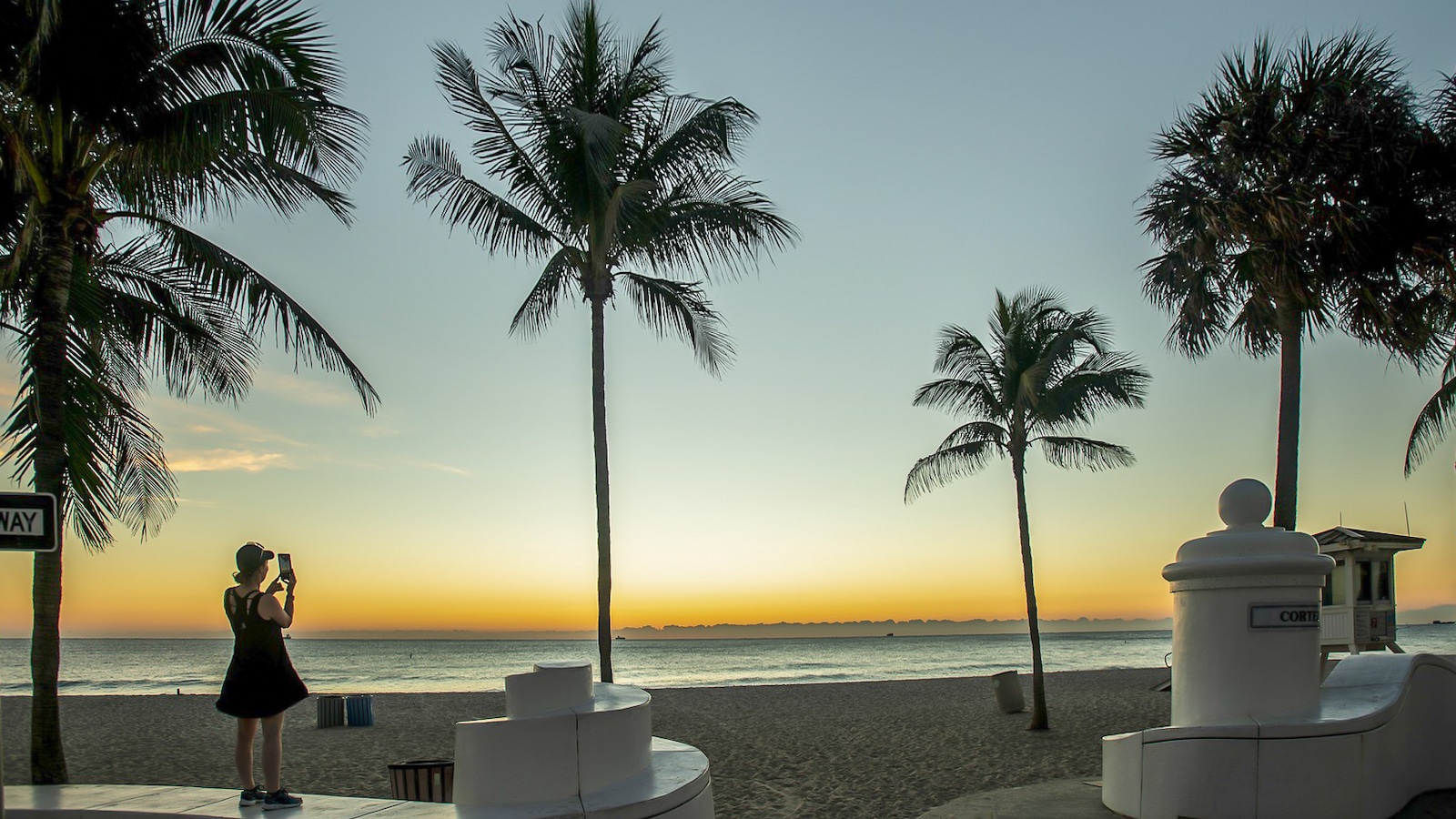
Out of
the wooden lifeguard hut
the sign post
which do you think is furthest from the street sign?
the wooden lifeguard hut

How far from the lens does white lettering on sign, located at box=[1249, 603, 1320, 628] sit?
6.29 metres

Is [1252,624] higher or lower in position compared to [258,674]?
higher

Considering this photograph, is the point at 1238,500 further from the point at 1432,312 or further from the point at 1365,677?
the point at 1432,312

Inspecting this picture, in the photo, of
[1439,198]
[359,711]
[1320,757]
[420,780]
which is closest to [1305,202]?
[1439,198]

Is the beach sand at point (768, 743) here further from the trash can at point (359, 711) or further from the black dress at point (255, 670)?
the black dress at point (255, 670)

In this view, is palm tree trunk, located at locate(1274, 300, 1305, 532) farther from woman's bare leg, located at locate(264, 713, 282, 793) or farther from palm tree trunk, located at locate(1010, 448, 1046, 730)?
woman's bare leg, located at locate(264, 713, 282, 793)

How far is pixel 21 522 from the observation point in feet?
15.4

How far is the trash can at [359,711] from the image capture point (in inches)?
761

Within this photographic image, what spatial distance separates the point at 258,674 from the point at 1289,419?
1159 cm

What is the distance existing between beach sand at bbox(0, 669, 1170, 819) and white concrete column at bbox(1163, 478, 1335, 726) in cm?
404

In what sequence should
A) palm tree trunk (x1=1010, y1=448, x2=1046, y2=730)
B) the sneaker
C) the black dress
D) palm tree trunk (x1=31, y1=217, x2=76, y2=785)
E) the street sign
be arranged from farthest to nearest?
palm tree trunk (x1=1010, y1=448, x2=1046, y2=730)
palm tree trunk (x1=31, y1=217, x2=76, y2=785)
the black dress
the sneaker
the street sign

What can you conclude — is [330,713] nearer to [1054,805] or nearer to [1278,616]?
[1054,805]

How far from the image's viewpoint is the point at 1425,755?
6.51 m

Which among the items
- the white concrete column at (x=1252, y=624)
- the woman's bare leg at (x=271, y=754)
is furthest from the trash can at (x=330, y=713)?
the white concrete column at (x=1252, y=624)
